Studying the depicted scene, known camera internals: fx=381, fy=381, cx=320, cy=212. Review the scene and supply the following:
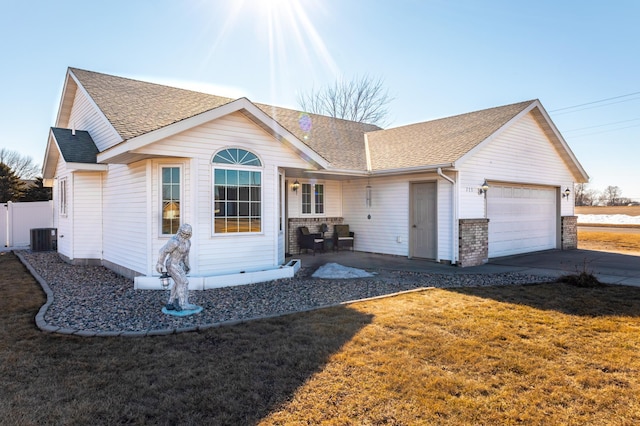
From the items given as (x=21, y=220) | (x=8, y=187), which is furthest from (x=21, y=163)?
(x=21, y=220)

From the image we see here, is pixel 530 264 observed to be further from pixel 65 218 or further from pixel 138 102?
pixel 65 218

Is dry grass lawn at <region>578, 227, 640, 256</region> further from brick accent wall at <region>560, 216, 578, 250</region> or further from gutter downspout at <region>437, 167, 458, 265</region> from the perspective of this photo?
gutter downspout at <region>437, 167, 458, 265</region>

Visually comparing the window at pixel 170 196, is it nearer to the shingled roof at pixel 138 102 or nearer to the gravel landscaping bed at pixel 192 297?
the shingled roof at pixel 138 102

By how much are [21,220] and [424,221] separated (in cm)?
1695

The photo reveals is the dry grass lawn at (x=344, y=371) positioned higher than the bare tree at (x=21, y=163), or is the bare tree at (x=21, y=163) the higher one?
the bare tree at (x=21, y=163)

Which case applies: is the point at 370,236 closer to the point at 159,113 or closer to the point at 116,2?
the point at 159,113

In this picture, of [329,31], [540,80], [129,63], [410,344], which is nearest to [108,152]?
[410,344]

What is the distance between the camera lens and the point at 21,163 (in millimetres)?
46375

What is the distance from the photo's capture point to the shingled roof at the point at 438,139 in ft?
37.4

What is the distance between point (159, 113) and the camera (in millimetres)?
9852

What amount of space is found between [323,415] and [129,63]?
1483 cm

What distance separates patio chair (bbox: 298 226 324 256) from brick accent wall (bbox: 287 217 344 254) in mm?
144

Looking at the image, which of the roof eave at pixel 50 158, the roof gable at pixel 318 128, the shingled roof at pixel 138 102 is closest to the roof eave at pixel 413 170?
the roof gable at pixel 318 128

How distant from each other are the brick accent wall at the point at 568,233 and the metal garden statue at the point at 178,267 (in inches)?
573
